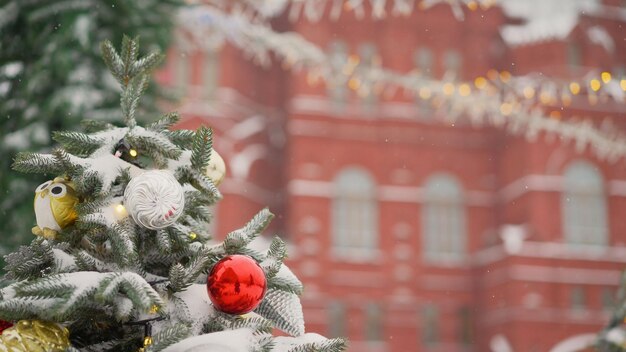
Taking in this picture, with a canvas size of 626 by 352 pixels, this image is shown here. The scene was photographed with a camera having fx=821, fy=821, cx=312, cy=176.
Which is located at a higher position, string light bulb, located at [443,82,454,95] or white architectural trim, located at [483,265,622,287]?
string light bulb, located at [443,82,454,95]

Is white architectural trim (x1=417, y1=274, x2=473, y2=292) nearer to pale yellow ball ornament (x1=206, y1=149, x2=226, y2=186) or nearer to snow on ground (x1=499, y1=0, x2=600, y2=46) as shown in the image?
snow on ground (x1=499, y1=0, x2=600, y2=46)

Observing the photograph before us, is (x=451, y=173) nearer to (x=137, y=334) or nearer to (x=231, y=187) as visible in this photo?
(x=231, y=187)

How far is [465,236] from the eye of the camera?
55.2 feet

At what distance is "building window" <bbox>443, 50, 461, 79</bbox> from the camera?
661 inches

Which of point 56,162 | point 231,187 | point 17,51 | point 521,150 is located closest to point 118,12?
point 17,51

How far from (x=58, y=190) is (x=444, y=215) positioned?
1578cm

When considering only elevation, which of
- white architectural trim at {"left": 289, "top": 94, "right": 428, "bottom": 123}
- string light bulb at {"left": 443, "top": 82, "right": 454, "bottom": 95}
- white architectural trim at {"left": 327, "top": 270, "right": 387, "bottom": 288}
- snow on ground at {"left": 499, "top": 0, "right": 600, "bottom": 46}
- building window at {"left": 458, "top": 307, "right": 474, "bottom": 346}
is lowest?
building window at {"left": 458, "top": 307, "right": 474, "bottom": 346}

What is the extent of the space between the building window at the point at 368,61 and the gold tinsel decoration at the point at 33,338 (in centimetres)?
1551

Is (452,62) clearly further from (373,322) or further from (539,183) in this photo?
(373,322)

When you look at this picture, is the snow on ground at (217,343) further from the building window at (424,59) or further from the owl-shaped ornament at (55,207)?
the building window at (424,59)

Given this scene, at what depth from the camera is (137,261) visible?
1.32 metres

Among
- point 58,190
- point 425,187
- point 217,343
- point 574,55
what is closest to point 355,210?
point 425,187

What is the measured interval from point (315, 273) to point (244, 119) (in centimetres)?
335

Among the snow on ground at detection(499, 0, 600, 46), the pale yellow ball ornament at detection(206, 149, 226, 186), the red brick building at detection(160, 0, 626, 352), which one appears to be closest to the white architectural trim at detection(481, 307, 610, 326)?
the red brick building at detection(160, 0, 626, 352)
